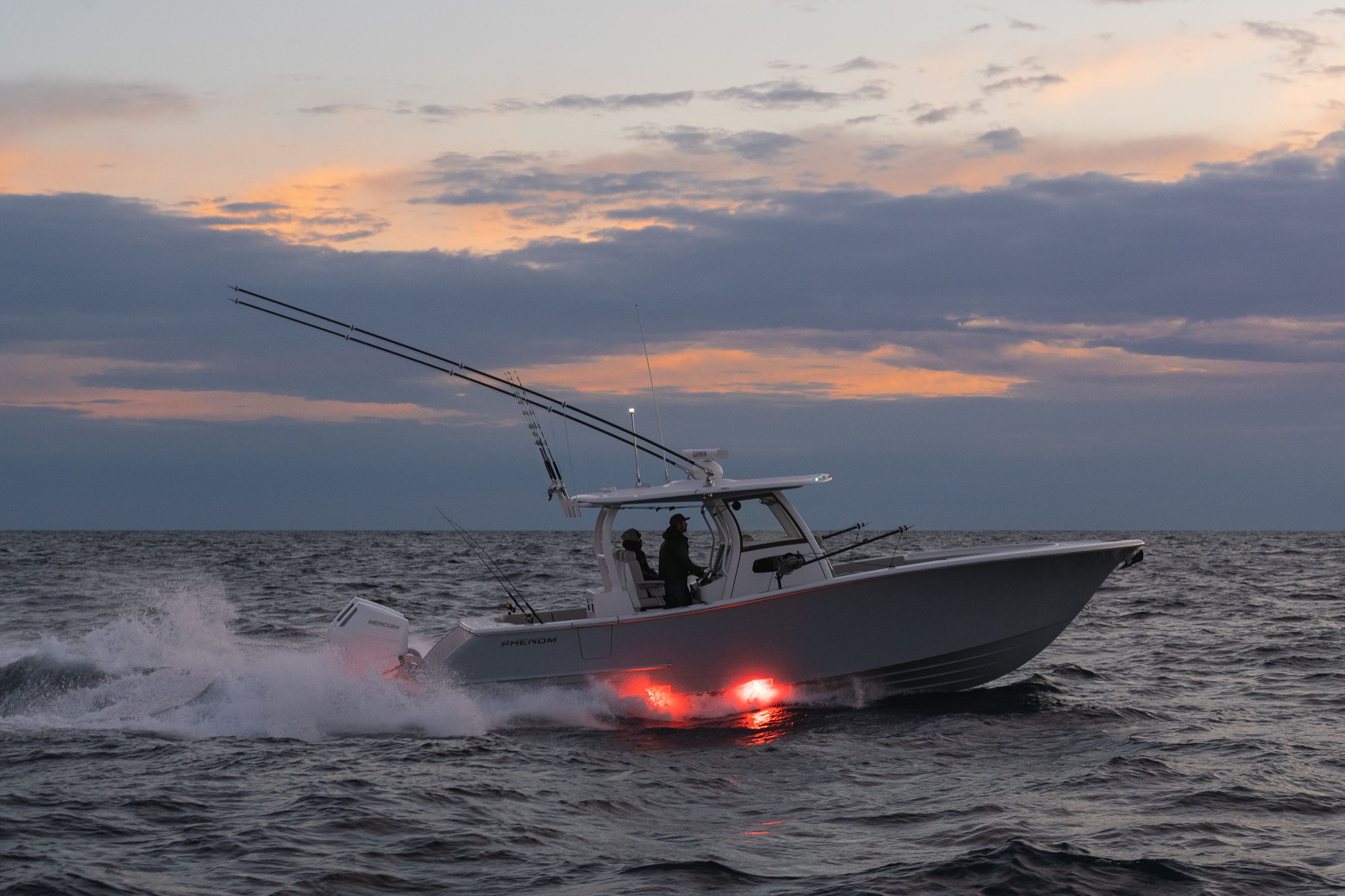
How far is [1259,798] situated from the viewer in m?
8.42

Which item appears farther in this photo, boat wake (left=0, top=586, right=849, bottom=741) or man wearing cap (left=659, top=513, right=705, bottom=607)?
man wearing cap (left=659, top=513, right=705, bottom=607)

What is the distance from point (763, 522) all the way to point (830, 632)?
131cm

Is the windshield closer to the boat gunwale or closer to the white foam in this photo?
the boat gunwale

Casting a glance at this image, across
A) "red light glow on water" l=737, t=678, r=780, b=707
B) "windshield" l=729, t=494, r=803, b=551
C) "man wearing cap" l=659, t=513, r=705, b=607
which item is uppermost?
"windshield" l=729, t=494, r=803, b=551

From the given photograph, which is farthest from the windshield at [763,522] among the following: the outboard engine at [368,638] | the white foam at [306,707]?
the outboard engine at [368,638]

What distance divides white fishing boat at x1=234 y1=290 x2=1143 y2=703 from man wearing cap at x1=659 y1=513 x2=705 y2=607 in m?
0.14

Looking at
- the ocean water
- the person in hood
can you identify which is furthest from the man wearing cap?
the ocean water

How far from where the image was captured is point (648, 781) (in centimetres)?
938

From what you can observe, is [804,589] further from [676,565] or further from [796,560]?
[676,565]

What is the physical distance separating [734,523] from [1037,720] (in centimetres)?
356

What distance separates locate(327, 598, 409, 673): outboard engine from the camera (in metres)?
11.8

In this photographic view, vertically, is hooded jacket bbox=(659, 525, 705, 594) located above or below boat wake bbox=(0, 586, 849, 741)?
above

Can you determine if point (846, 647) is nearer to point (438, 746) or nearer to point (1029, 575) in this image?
point (1029, 575)

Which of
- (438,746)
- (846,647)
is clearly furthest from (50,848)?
(846,647)
